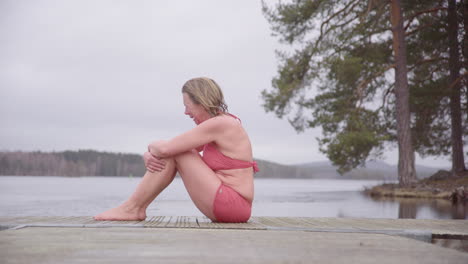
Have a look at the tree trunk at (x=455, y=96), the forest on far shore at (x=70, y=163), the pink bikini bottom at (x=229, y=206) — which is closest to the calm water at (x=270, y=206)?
the tree trunk at (x=455, y=96)

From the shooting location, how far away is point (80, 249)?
1861mm

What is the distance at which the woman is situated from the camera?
3.19 metres

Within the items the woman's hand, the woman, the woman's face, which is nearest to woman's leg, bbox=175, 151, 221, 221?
the woman

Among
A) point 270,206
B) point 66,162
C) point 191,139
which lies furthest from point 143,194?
point 66,162

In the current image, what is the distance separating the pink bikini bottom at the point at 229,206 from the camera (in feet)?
10.5

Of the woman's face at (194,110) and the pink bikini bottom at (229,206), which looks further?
the woman's face at (194,110)

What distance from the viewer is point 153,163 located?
3146mm

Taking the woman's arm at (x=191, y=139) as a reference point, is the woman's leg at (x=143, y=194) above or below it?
below

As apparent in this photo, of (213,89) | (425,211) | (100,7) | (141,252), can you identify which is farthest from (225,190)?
(100,7)

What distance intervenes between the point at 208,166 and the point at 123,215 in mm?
691

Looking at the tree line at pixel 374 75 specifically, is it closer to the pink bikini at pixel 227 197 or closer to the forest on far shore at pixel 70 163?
the pink bikini at pixel 227 197

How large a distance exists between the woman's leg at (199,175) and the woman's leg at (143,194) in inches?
3.1

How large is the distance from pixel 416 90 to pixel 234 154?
13938 mm

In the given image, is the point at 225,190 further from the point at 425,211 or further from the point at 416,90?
the point at 416,90
